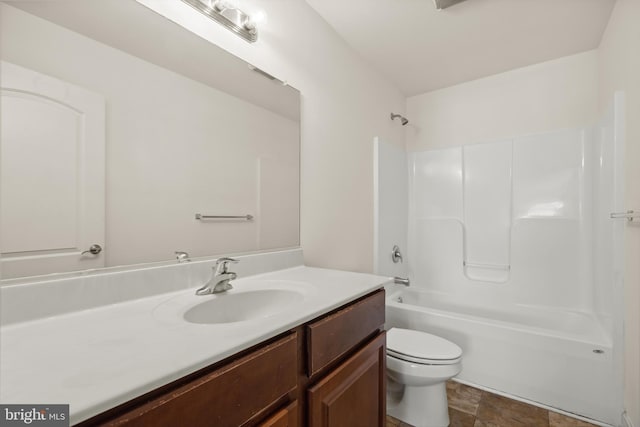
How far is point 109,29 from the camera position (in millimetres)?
883

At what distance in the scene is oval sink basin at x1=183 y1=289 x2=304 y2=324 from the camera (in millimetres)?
905

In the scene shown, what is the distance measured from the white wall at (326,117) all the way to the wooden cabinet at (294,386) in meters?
0.66

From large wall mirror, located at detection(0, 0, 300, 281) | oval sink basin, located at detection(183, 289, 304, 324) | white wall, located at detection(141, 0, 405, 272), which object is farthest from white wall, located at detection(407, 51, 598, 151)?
oval sink basin, located at detection(183, 289, 304, 324)

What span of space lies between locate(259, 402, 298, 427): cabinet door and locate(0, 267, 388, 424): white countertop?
0.63 feet

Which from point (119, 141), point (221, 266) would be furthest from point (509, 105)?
point (119, 141)

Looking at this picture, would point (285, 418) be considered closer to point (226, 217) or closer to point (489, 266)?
point (226, 217)

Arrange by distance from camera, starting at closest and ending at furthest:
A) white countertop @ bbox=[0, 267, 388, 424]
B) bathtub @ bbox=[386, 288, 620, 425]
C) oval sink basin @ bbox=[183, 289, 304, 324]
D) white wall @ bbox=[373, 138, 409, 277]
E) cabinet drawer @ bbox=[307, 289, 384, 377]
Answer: white countertop @ bbox=[0, 267, 388, 424], cabinet drawer @ bbox=[307, 289, 384, 377], oval sink basin @ bbox=[183, 289, 304, 324], bathtub @ bbox=[386, 288, 620, 425], white wall @ bbox=[373, 138, 409, 277]

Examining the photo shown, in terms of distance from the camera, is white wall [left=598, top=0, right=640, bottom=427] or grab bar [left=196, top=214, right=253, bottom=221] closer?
grab bar [left=196, top=214, right=253, bottom=221]

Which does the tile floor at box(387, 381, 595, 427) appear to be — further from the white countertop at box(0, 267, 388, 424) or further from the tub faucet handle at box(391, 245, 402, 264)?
the white countertop at box(0, 267, 388, 424)

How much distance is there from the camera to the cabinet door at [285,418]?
644mm

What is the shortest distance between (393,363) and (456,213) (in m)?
1.60

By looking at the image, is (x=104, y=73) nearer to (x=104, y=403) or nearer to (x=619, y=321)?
(x=104, y=403)

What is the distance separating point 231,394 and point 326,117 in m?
1.55

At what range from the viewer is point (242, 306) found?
1.03 m
